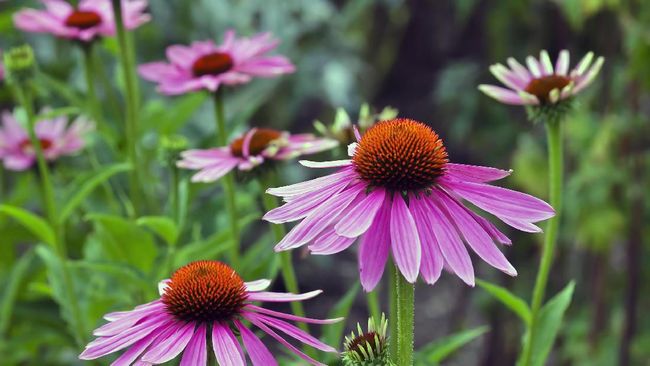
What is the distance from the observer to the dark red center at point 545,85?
753 mm

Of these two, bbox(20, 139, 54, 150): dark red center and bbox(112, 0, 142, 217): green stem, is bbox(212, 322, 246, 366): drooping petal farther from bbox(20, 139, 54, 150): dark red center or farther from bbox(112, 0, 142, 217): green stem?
bbox(20, 139, 54, 150): dark red center

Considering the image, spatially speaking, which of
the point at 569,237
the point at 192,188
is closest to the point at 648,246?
the point at 569,237

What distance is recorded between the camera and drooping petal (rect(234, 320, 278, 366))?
0.53 metres

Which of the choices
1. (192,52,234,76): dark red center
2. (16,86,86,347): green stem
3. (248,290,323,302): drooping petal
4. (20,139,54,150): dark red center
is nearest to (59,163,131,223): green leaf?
(16,86,86,347): green stem

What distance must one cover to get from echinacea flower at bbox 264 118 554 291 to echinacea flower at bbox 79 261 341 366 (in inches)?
1.7

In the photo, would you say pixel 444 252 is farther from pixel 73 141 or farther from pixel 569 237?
pixel 569 237

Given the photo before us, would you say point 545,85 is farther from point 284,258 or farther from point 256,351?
point 256,351

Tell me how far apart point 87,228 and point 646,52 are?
34.9 inches

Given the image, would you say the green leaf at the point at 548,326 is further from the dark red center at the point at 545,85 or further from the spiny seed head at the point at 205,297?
the spiny seed head at the point at 205,297

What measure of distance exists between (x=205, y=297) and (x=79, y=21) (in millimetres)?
622

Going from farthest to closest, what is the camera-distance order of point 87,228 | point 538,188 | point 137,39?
point 137,39 < point 538,188 < point 87,228

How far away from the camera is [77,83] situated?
164 centimetres

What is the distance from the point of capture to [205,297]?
0.55 metres

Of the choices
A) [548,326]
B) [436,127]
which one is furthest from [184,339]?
[436,127]
